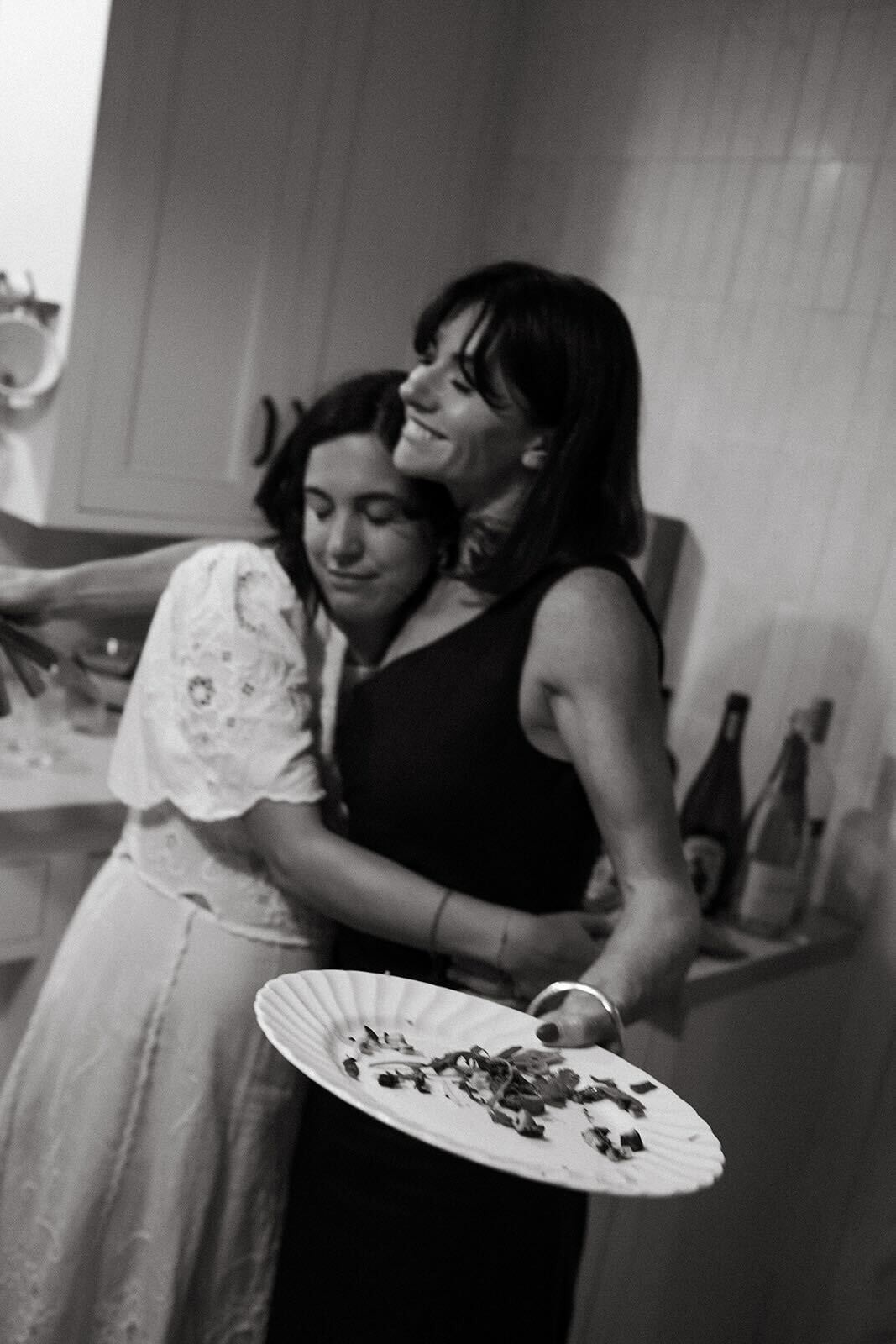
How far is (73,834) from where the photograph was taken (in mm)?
1671

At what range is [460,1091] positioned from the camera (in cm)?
82

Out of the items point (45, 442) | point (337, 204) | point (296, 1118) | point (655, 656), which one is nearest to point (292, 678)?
point (655, 656)

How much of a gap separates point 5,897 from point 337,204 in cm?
107

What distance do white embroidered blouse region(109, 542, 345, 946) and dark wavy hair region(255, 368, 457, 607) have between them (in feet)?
0.09

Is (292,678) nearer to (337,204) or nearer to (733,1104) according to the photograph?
(733,1104)

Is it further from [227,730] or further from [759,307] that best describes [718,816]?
[227,730]

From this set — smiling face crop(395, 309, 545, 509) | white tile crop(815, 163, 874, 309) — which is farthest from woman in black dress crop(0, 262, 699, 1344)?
white tile crop(815, 163, 874, 309)

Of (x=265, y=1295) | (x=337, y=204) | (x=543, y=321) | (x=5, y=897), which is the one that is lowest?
(x=265, y=1295)

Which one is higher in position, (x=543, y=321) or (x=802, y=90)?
(x=802, y=90)

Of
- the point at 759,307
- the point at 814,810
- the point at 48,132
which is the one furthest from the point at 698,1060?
the point at 48,132

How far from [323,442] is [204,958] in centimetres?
47

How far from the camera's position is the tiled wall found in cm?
174

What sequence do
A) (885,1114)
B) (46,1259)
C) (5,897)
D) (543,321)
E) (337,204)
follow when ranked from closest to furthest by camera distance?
(543,321) → (46,1259) → (5,897) → (885,1114) → (337,204)

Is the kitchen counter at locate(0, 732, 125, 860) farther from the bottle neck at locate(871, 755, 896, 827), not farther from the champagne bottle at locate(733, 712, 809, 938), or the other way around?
the bottle neck at locate(871, 755, 896, 827)
